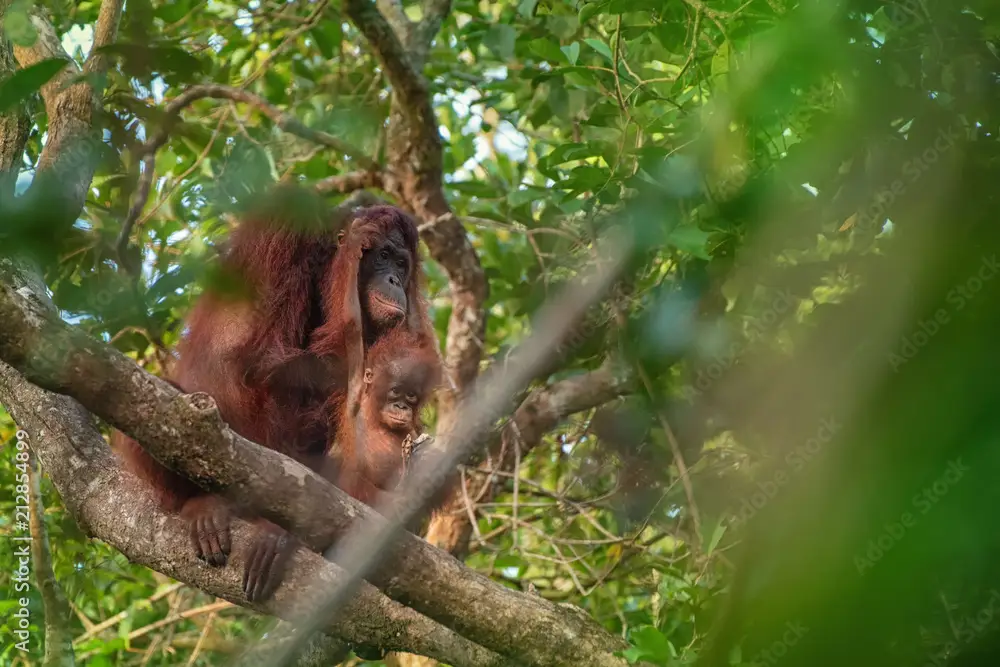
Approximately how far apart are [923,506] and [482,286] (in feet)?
15.1

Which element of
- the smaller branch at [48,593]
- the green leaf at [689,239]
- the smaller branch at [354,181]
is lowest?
the smaller branch at [48,593]

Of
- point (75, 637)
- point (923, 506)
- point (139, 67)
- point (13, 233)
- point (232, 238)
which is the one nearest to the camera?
point (923, 506)

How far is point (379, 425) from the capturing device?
355 centimetres

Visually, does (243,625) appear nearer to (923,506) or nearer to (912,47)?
(912,47)

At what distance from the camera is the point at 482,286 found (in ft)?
16.7

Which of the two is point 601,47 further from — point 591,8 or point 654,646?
point 654,646

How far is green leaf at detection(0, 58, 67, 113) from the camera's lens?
3.36 ft

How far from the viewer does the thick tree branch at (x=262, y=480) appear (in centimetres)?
221

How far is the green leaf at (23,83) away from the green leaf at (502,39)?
3592mm

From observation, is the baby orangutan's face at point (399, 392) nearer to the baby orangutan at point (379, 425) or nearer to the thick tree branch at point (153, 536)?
the baby orangutan at point (379, 425)

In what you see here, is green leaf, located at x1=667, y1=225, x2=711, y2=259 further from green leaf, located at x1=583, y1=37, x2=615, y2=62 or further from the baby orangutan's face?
green leaf, located at x1=583, y1=37, x2=615, y2=62

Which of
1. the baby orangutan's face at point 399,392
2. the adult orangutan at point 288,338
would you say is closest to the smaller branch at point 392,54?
the adult orangutan at point 288,338

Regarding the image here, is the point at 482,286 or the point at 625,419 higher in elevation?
the point at 482,286

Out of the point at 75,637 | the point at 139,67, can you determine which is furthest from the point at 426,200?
the point at 139,67
